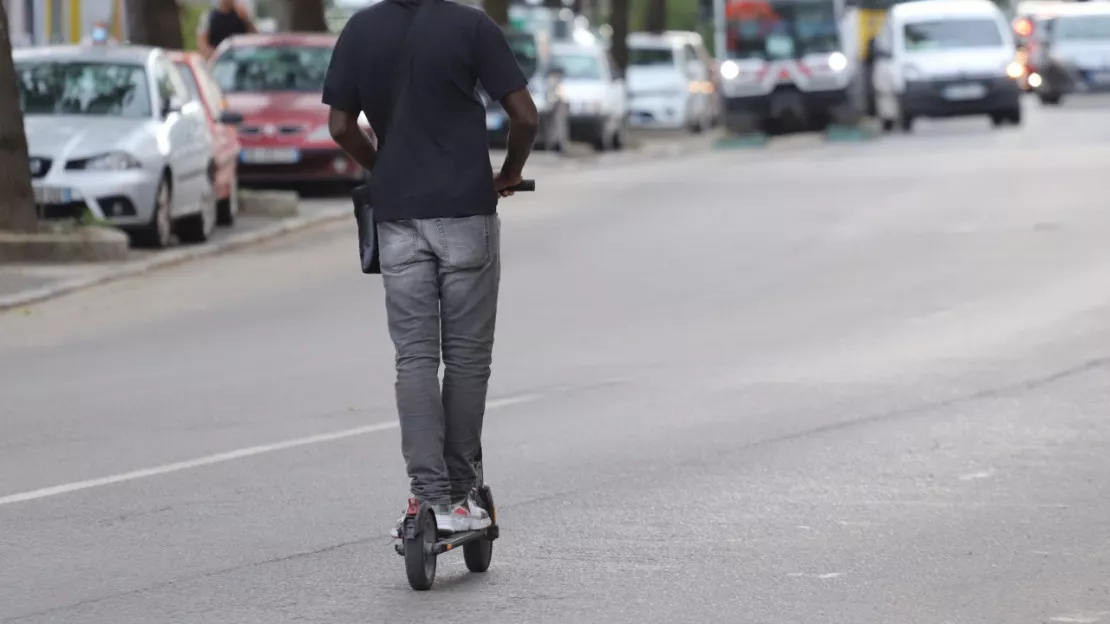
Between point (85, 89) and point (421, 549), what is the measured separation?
15.0 meters

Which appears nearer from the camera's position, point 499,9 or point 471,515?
point 471,515

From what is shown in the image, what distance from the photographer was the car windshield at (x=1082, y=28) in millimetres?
58781

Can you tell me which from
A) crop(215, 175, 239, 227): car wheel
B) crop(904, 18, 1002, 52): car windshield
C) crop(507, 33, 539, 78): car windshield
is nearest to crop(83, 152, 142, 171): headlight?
crop(215, 175, 239, 227): car wheel

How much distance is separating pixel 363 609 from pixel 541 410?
180 inches

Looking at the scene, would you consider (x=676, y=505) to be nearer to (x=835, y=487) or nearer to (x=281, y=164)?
(x=835, y=487)

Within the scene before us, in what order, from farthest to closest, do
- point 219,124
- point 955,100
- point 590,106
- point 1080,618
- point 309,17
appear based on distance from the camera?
1. point 955,100
2. point 590,106
3. point 309,17
4. point 219,124
5. point 1080,618

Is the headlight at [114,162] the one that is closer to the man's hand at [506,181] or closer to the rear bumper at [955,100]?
the man's hand at [506,181]

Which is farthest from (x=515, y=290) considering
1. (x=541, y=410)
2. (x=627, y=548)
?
(x=627, y=548)

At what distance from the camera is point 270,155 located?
92.8 ft

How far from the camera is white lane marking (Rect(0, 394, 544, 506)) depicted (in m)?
9.63

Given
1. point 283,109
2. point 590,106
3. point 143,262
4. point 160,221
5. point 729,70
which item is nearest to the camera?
point 143,262

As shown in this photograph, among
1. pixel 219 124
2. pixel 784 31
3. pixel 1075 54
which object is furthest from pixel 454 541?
pixel 1075 54

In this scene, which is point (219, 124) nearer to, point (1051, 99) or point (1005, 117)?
point (1005, 117)

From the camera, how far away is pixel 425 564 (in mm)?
7516
